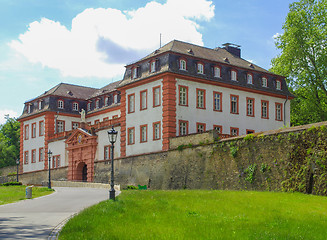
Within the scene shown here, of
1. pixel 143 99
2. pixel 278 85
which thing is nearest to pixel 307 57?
pixel 278 85

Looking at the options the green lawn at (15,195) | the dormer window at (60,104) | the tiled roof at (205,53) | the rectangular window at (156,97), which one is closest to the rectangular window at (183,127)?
the rectangular window at (156,97)

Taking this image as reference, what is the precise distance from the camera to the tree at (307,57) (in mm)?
58250

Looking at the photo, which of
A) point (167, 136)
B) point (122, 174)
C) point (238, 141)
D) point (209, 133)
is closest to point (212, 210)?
point (238, 141)

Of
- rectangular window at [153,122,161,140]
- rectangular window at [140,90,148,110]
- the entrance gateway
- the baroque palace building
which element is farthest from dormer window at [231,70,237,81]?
the entrance gateway

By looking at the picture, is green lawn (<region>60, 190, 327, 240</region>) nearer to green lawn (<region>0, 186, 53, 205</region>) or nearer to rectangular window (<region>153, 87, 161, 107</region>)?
green lawn (<region>0, 186, 53, 205</region>)

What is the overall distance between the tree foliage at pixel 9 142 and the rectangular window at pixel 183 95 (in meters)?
47.0

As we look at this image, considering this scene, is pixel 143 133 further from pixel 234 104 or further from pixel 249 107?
pixel 249 107

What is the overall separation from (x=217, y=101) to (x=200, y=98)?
204 cm

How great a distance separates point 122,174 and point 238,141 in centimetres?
1658

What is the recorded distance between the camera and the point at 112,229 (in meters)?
15.6

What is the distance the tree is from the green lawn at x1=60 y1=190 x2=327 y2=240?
121ft

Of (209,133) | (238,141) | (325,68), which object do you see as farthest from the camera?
(325,68)

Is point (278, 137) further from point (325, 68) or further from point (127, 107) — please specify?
point (325, 68)

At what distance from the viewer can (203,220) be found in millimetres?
17406
